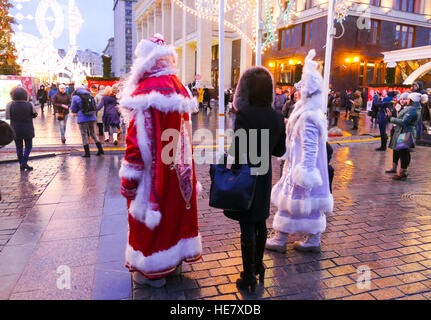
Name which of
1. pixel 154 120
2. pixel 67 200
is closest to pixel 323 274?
pixel 154 120

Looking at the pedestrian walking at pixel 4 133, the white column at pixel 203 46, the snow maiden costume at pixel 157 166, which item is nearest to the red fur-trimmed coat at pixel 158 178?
the snow maiden costume at pixel 157 166

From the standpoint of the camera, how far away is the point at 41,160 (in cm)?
834

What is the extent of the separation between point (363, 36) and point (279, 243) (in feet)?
98.7

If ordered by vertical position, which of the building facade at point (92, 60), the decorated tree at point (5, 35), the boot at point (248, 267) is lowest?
the boot at point (248, 267)

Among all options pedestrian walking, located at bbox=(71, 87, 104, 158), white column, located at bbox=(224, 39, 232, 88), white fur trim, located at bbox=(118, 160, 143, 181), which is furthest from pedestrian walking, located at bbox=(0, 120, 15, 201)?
white column, located at bbox=(224, 39, 232, 88)

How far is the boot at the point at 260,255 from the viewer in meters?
2.97

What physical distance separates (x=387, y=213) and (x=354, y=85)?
86.8ft

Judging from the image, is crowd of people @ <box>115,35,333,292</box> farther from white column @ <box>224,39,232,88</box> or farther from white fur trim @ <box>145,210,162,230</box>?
white column @ <box>224,39,232,88</box>

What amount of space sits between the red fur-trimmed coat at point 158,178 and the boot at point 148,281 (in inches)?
5.5

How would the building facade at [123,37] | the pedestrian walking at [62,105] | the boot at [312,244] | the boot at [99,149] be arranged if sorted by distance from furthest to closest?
the building facade at [123,37] → the pedestrian walking at [62,105] → the boot at [99,149] → the boot at [312,244]

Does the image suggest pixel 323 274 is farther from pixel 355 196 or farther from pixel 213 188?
pixel 355 196

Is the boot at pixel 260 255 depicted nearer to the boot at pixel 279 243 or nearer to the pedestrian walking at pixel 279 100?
the boot at pixel 279 243

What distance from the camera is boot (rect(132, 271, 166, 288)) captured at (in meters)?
2.97

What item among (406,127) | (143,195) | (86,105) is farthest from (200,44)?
(143,195)
